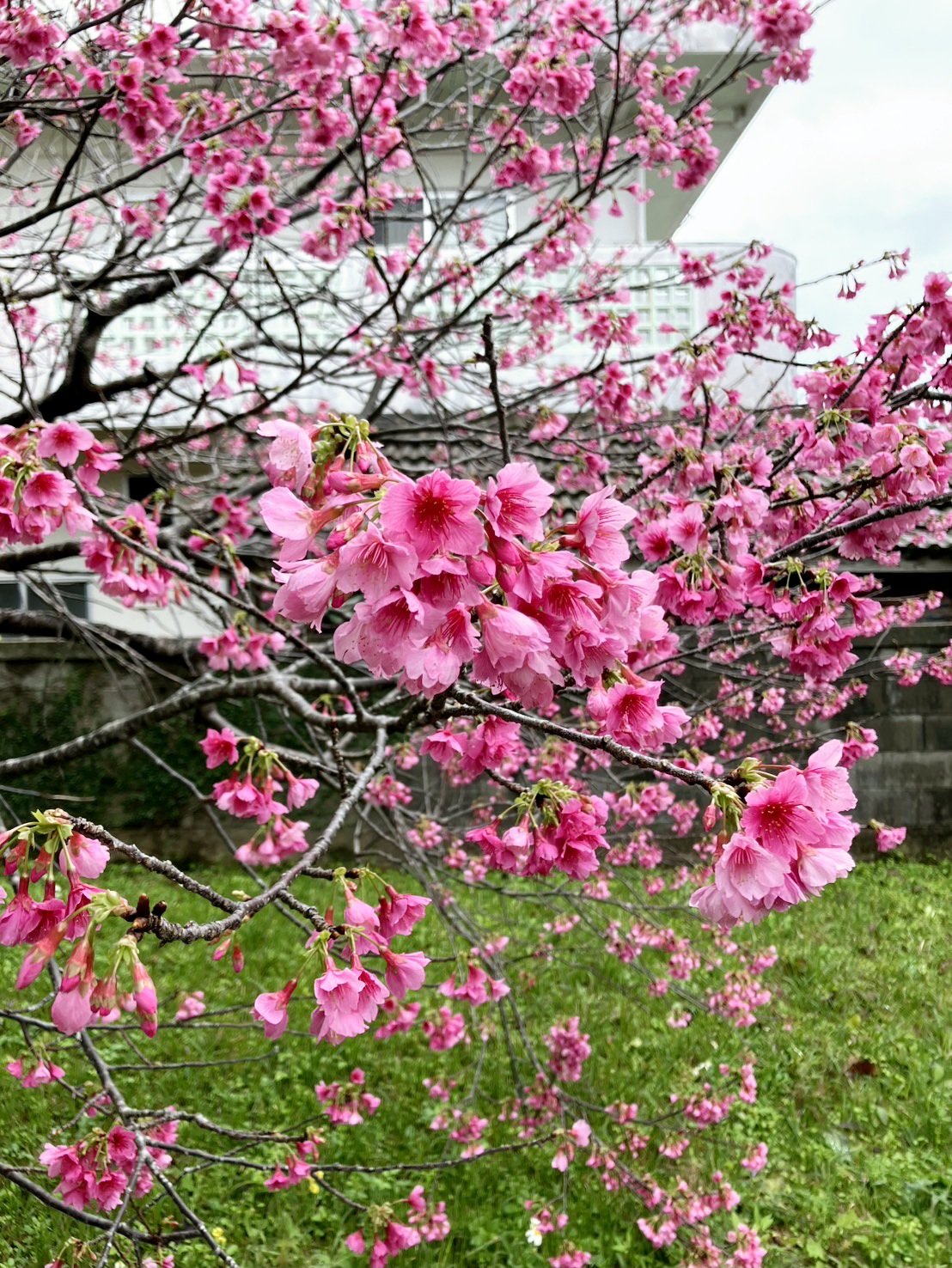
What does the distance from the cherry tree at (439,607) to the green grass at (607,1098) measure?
69 millimetres

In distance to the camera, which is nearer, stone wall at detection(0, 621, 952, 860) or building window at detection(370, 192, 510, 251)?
building window at detection(370, 192, 510, 251)

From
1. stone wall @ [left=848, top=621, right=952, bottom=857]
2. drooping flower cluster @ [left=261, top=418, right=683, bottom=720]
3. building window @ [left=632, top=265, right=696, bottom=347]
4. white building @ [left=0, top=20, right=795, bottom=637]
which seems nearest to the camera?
drooping flower cluster @ [left=261, top=418, right=683, bottom=720]

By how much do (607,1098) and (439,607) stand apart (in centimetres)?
297

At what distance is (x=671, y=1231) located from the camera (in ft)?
7.70

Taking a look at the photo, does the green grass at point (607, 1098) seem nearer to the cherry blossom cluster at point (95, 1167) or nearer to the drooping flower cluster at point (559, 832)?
the cherry blossom cluster at point (95, 1167)

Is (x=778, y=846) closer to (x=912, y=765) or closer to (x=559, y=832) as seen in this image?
(x=559, y=832)

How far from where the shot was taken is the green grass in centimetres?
Result: 253

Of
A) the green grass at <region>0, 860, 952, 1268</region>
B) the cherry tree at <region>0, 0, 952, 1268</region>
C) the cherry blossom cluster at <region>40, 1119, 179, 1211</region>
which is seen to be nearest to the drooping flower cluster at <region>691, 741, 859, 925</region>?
the cherry tree at <region>0, 0, 952, 1268</region>

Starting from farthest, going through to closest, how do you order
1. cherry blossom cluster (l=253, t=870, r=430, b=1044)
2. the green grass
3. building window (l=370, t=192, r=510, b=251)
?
building window (l=370, t=192, r=510, b=251), the green grass, cherry blossom cluster (l=253, t=870, r=430, b=1044)

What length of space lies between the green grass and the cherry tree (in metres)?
0.07

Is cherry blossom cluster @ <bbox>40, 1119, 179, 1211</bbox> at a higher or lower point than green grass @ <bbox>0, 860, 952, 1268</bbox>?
higher

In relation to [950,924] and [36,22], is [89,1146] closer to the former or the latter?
[36,22]

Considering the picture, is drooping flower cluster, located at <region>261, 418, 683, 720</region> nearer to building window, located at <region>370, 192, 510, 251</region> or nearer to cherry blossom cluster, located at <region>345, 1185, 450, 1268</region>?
cherry blossom cluster, located at <region>345, 1185, 450, 1268</region>

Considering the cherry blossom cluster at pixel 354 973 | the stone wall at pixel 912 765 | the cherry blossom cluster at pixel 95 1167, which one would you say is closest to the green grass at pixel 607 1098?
the cherry blossom cluster at pixel 95 1167
